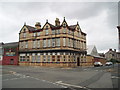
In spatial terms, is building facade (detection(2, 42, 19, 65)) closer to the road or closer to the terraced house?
the terraced house

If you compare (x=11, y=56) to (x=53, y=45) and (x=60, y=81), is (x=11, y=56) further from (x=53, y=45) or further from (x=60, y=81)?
(x=60, y=81)

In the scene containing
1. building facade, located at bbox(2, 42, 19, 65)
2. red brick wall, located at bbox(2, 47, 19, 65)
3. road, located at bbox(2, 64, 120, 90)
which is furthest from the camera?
building facade, located at bbox(2, 42, 19, 65)

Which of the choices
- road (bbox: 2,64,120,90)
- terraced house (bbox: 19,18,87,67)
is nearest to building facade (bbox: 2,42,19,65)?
terraced house (bbox: 19,18,87,67)

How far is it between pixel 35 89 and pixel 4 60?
3875cm

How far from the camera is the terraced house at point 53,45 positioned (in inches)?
1332

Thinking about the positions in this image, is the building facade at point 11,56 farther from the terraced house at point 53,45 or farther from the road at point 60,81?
the road at point 60,81

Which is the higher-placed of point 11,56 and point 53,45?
point 53,45

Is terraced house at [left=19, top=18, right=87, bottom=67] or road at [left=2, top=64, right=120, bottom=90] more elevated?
terraced house at [left=19, top=18, right=87, bottom=67]

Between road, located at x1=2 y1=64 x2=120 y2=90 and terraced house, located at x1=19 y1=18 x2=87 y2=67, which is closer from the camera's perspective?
road, located at x1=2 y1=64 x2=120 y2=90

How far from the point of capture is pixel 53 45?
35219 millimetres

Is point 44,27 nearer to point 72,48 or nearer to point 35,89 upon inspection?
point 72,48

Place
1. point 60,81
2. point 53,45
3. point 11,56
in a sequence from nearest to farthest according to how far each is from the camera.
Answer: point 60,81
point 53,45
point 11,56

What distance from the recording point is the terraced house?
33.8 meters

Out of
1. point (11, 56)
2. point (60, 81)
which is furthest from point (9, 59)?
point (60, 81)
